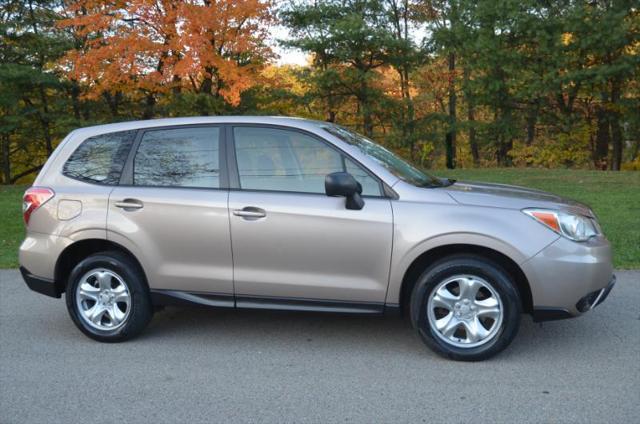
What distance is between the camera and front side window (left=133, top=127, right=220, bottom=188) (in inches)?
199

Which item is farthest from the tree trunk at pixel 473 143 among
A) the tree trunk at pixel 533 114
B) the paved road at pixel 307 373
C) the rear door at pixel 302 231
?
the rear door at pixel 302 231

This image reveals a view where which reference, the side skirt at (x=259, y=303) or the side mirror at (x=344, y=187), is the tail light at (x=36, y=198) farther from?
the side mirror at (x=344, y=187)

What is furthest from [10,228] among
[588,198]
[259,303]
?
[588,198]

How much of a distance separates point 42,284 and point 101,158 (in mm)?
1136

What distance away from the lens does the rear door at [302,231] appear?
4629mm

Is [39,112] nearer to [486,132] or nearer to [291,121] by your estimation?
[486,132]

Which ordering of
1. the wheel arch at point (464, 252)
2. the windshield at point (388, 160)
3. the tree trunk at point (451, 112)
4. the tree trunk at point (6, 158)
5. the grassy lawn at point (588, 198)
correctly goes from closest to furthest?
the wheel arch at point (464, 252) < the windshield at point (388, 160) < the grassy lawn at point (588, 198) < the tree trunk at point (6, 158) < the tree trunk at point (451, 112)

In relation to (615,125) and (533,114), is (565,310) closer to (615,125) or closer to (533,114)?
(533,114)

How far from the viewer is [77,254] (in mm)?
5367

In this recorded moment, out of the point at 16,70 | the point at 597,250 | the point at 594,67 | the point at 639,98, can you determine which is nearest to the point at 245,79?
the point at 16,70

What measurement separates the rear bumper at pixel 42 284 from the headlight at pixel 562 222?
374cm

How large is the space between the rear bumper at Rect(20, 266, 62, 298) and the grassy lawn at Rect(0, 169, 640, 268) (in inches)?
127

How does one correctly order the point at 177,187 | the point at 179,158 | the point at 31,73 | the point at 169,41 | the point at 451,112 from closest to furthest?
the point at 177,187 → the point at 179,158 → the point at 169,41 → the point at 31,73 → the point at 451,112

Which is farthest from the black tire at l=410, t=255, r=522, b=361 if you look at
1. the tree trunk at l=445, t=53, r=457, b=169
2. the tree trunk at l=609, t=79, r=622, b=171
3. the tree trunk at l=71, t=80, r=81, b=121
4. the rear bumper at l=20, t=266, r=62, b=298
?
the tree trunk at l=445, t=53, r=457, b=169
